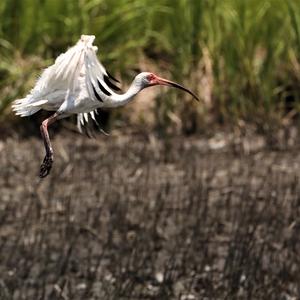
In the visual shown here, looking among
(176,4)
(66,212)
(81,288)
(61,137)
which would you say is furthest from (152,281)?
(176,4)

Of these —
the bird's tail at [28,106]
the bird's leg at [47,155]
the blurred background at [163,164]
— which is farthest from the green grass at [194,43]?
the bird's leg at [47,155]

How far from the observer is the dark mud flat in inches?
216

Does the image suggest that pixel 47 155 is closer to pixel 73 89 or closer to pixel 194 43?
pixel 73 89

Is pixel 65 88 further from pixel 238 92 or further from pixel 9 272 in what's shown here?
pixel 238 92

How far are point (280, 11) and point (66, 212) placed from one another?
2.01 metres

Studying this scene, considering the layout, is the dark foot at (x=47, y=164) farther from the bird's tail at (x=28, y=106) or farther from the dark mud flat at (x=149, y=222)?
the dark mud flat at (x=149, y=222)

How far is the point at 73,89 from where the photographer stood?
12.7 ft

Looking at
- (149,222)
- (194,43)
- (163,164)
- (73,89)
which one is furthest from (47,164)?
(194,43)

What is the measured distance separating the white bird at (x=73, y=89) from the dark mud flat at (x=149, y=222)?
5.01 feet

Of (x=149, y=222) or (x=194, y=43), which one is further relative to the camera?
(x=194, y=43)

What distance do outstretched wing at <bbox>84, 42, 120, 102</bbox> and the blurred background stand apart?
1.55 m

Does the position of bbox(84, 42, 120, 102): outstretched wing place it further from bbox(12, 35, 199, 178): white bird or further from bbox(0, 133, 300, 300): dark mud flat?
bbox(0, 133, 300, 300): dark mud flat

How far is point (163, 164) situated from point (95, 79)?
286 cm

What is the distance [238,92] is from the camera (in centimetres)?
719
